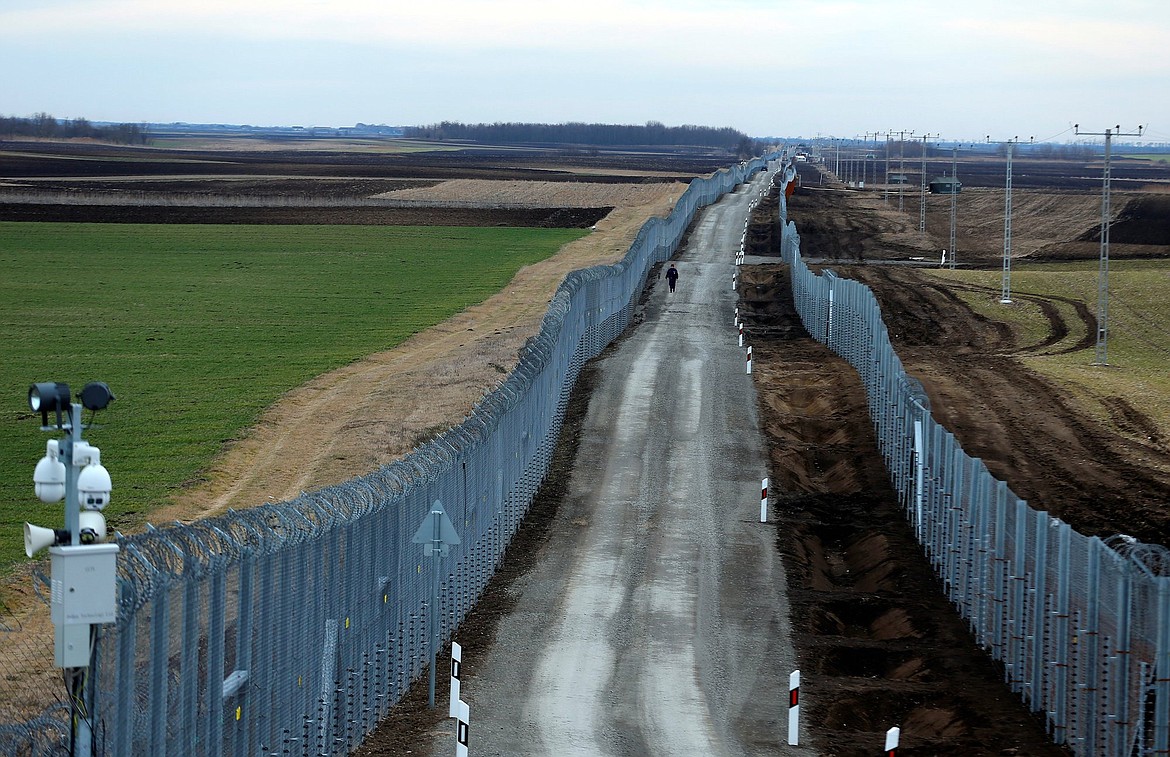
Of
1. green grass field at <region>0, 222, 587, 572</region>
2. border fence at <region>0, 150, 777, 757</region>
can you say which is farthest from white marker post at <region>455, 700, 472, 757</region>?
green grass field at <region>0, 222, 587, 572</region>

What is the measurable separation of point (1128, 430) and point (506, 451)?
17.6 meters

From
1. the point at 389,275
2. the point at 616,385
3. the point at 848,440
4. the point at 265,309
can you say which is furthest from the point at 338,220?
the point at 848,440

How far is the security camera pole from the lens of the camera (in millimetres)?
8672

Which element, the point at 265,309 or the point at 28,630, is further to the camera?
the point at 265,309

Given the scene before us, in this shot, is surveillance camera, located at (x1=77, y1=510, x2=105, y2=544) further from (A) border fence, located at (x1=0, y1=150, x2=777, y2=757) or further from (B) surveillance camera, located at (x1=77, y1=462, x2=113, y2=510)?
(A) border fence, located at (x1=0, y1=150, x2=777, y2=757)

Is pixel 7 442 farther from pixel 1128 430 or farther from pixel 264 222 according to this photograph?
pixel 264 222

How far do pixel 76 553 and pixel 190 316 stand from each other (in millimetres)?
45614

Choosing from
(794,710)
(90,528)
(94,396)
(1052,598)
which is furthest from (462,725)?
(1052,598)

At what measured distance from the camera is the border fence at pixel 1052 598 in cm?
1304

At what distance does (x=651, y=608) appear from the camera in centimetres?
2023

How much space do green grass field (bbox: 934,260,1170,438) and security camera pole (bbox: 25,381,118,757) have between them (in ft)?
94.5

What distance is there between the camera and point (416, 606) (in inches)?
672

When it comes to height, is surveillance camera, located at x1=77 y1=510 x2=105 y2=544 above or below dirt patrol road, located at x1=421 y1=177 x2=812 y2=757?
above

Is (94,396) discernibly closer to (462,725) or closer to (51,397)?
(51,397)
